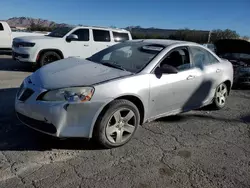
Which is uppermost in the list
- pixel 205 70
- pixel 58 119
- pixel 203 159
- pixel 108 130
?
pixel 205 70

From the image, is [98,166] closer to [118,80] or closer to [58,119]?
[58,119]

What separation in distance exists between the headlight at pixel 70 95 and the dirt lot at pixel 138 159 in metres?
0.76

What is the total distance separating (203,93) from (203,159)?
1673 mm

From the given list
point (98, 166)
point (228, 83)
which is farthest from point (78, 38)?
point (98, 166)

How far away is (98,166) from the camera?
9.78 ft

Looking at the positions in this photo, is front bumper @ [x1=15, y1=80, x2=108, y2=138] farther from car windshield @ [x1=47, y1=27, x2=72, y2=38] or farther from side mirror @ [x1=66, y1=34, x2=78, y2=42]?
car windshield @ [x1=47, y1=27, x2=72, y2=38]

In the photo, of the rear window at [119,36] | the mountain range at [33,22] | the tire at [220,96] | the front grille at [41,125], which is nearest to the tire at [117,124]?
the front grille at [41,125]

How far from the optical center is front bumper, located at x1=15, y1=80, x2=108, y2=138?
295 cm

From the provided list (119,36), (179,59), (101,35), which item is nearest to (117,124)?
(179,59)

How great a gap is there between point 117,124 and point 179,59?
5.84 feet

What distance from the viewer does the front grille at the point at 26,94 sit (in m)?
3.17

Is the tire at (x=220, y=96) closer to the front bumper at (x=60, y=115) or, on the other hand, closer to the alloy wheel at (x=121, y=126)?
the alloy wheel at (x=121, y=126)

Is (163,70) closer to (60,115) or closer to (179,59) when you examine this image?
(179,59)

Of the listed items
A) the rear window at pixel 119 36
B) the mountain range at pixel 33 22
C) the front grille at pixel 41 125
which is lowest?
the front grille at pixel 41 125
